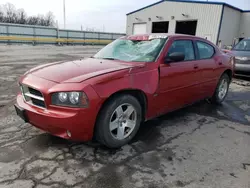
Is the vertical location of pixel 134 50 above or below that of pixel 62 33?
below

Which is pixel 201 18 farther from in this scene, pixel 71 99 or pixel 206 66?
pixel 71 99

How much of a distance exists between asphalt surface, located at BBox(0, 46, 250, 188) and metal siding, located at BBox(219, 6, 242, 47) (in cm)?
1771

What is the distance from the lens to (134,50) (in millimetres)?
3672

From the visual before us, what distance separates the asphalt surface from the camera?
2303 mm

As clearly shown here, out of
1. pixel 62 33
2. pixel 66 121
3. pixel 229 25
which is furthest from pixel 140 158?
pixel 62 33

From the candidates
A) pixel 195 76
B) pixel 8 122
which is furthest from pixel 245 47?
pixel 8 122

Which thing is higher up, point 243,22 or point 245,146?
point 243,22

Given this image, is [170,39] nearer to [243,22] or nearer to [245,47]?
[245,47]

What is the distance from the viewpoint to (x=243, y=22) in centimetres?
2106

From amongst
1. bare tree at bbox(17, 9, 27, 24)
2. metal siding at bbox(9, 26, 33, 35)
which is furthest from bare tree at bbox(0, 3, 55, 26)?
metal siding at bbox(9, 26, 33, 35)

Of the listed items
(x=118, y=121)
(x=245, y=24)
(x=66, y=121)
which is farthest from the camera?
(x=245, y=24)

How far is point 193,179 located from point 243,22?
923 inches

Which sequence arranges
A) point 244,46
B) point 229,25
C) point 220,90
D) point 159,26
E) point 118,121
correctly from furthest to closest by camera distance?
point 159,26 < point 229,25 < point 244,46 < point 220,90 < point 118,121

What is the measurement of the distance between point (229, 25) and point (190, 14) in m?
3.83
